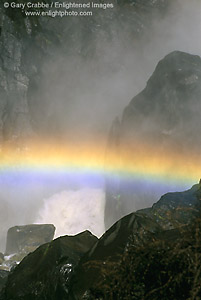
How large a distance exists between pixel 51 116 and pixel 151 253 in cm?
5623

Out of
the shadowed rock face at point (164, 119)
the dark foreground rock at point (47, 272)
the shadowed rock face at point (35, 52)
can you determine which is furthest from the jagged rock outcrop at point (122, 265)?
the shadowed rock face at point (35, 52)

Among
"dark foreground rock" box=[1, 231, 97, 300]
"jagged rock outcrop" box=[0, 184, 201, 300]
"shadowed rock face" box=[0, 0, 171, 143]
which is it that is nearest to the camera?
"jagged rock outcrop" box=[0, 184, 201, 300]

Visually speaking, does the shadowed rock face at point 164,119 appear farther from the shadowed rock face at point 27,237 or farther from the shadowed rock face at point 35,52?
the shadowed rock face at point 35,52

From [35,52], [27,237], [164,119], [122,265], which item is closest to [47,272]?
[122,265]

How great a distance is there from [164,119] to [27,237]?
23.4 m

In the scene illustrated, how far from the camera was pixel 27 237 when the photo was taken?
1342 inches

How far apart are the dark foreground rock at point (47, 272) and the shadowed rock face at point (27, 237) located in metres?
27.2

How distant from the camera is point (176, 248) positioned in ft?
12.0

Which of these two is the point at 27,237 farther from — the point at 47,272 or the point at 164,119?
the point at 47,272

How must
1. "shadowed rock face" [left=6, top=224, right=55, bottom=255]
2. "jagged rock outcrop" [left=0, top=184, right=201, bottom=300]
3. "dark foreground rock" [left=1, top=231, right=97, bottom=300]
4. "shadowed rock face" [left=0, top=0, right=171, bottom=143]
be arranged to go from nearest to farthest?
1. "jagged rock outcrop" [left=0, top=184, right=201, bottom=300]
2. "dark foreground rock" [left=1, top=231, right=97, bottom=300]
3. "shadowed rock face" [left=6, top=224, right=55, bottom=255]
4. "shadowed rock face" [left=0, top=0, right=171, bottom=143]

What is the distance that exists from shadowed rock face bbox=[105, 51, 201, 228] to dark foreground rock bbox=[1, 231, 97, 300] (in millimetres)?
28564

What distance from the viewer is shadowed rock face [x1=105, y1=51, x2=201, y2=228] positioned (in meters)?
34.8

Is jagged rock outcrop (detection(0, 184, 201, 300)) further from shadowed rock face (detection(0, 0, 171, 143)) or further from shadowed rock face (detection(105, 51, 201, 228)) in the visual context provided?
shadowed rock face (detection(0, 0, 171, 143))

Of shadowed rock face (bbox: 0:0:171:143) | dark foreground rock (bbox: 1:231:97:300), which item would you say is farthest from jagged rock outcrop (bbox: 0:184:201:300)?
shadowed rock face (bbox: 0:0:171:143)
